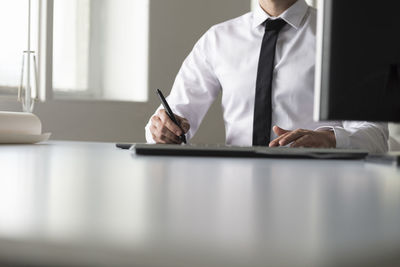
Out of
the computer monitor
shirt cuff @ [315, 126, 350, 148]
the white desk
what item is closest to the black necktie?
shirt cuff @ [315, 126, 350, 148]

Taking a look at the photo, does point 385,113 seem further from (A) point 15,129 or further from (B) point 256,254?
(A) point 15,129

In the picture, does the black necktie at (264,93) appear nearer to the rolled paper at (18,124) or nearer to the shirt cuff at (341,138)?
the shirt cuff at (341,138)

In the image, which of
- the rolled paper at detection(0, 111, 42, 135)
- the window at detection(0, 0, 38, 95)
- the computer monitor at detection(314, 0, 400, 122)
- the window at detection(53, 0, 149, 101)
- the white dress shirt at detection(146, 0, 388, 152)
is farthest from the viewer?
the window at detection(53, 0, 149, 101)

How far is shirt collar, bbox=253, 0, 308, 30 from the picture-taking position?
1923mm

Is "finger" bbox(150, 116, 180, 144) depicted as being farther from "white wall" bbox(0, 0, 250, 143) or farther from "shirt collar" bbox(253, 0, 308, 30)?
"white wall" bbox(0, 0, 250, 143)

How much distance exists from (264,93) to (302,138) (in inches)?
24.6

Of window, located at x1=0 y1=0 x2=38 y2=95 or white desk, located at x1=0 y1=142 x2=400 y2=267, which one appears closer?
white desk, located at x1=0 y1=142 x2=400 y2=267

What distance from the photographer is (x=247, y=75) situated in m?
1.96

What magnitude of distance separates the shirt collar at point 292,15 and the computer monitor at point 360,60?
107cm

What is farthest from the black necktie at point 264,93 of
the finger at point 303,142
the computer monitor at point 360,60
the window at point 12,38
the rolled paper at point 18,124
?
the window at point 12,38

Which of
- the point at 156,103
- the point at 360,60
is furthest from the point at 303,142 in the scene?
the point at 156,103

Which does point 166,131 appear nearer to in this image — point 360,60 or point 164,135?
point 164,135

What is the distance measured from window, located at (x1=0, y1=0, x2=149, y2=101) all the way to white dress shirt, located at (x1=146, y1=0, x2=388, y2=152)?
1012 mm

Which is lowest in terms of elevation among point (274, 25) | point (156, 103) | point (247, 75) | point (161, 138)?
point (161, 138)
